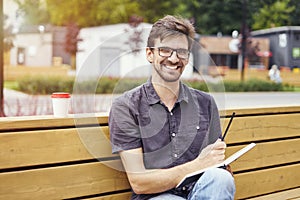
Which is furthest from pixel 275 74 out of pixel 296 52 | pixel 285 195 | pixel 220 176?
pixel 220 176

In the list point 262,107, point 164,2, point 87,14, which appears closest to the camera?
point 262,107

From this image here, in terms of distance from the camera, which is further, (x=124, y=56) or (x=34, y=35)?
(x=34, y=35)

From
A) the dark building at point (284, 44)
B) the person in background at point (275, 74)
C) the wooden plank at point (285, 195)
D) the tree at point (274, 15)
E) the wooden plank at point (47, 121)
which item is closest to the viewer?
→ the wooden plank at point (47, 121)

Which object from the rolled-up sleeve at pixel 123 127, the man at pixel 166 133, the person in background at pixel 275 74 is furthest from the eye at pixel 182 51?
the person in background at pixel 275 74

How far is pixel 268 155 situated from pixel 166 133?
0.94m

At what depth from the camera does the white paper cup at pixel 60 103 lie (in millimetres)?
1827

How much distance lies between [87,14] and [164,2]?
225 centimetres

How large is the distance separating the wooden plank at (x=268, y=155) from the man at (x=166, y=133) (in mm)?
532

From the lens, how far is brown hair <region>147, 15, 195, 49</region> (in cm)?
180

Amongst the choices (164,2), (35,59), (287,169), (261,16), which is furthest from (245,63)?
(287,169)

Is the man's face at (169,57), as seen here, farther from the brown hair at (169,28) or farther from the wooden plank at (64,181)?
the wooden plank at (64,181)

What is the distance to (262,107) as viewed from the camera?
2518 millimetres

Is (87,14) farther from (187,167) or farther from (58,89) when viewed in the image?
(187,167)

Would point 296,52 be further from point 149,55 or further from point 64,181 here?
point 64,181
